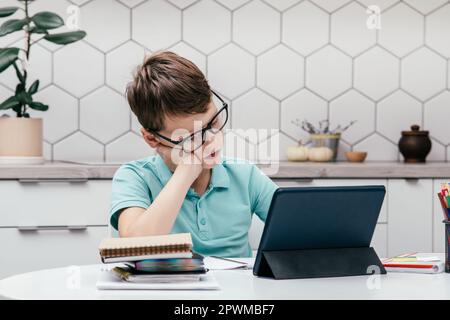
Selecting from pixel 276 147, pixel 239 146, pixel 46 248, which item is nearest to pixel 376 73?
pixel 276 147

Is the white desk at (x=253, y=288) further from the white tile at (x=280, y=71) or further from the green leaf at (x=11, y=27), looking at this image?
the white tile at (x=280, y=71)

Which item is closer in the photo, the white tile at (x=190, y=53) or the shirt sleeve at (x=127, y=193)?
the shirt sleeve at (x=127, y=193)

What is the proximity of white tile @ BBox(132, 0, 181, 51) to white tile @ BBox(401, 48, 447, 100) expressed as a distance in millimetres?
1014

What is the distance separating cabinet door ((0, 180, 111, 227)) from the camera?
248 centimetres

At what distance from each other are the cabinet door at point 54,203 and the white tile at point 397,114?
1.29 m

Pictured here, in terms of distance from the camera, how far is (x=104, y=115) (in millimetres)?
3049

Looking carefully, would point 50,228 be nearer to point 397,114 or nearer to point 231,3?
point 231,3

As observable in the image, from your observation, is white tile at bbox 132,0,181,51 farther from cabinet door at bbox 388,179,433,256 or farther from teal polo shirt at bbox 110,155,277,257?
teal polo shirt at bbox 110,155,277,257

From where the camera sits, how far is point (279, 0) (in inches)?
123

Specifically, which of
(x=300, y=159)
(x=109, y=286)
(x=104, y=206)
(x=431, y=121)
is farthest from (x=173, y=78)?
(x=431, y=121)

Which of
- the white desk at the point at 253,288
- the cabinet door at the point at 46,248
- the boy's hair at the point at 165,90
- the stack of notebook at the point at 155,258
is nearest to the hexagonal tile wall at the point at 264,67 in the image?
the cabinet door at the point at 46,248

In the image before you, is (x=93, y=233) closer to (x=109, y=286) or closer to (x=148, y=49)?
(x=148, y=49)

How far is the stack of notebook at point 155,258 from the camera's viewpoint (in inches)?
45.6
